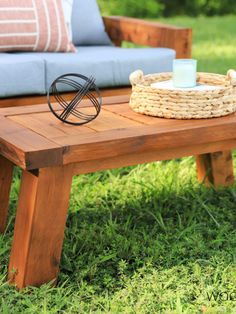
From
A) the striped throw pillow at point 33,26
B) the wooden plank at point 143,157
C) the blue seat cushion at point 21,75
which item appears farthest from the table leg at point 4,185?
the striped throw pillow at point 33,26

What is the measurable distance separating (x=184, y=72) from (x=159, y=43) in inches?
43.9

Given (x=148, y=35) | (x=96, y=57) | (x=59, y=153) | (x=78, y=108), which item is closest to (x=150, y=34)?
(x=148, y=35)

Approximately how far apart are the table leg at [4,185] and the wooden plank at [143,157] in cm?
42

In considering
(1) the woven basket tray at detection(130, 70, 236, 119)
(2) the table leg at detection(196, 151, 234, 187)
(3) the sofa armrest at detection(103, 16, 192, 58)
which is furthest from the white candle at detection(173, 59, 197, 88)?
(3) the sofa armrest at detection(103, 16, 192, 58)

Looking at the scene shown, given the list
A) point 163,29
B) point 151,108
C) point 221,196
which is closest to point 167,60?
point 163,29

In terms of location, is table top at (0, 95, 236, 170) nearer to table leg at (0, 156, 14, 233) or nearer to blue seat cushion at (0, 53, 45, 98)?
table leg at (0, 156, 14, 233)

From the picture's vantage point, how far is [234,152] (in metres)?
3.18

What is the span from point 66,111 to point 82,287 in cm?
52

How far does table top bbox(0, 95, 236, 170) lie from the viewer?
1812mm

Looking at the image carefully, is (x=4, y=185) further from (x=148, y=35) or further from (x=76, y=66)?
(x=148, y=35)

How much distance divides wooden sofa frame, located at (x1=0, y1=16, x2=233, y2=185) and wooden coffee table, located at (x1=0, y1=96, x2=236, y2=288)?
2.00ft

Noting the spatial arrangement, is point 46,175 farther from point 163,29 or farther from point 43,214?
point 163,29

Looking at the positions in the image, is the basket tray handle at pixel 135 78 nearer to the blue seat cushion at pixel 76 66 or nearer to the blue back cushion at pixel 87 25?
the blue seat cushion at pixel 76 66

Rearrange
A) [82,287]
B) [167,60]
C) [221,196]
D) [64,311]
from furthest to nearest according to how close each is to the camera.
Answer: [167,60]
[221,196]
[82,287]
[64,311]
